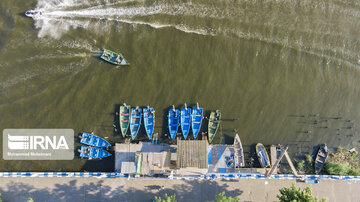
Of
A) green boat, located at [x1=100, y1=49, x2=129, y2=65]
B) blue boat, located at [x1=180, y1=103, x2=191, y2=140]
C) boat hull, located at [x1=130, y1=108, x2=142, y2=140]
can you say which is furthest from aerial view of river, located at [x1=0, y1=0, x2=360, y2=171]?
blue boat, located at [x1=180, y1=103, x2=191, y2=140]

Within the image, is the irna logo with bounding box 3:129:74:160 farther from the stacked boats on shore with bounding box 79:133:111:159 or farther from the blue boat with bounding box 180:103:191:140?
the blue boat with bounding box 180:103:191:140

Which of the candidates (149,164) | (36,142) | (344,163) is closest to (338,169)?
(344,163)

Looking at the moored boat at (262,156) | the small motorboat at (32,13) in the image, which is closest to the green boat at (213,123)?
the moored boat at (262,156)

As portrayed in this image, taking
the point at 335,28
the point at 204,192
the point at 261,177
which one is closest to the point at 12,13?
the point at 204,192

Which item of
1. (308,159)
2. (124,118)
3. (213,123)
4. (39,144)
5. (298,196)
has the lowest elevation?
(298,196)

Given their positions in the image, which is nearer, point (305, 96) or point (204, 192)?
point (204, 192)

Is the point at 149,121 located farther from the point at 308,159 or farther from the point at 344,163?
the point at 344,163

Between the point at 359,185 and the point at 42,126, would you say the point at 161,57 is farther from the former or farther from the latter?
the point at 359,185
